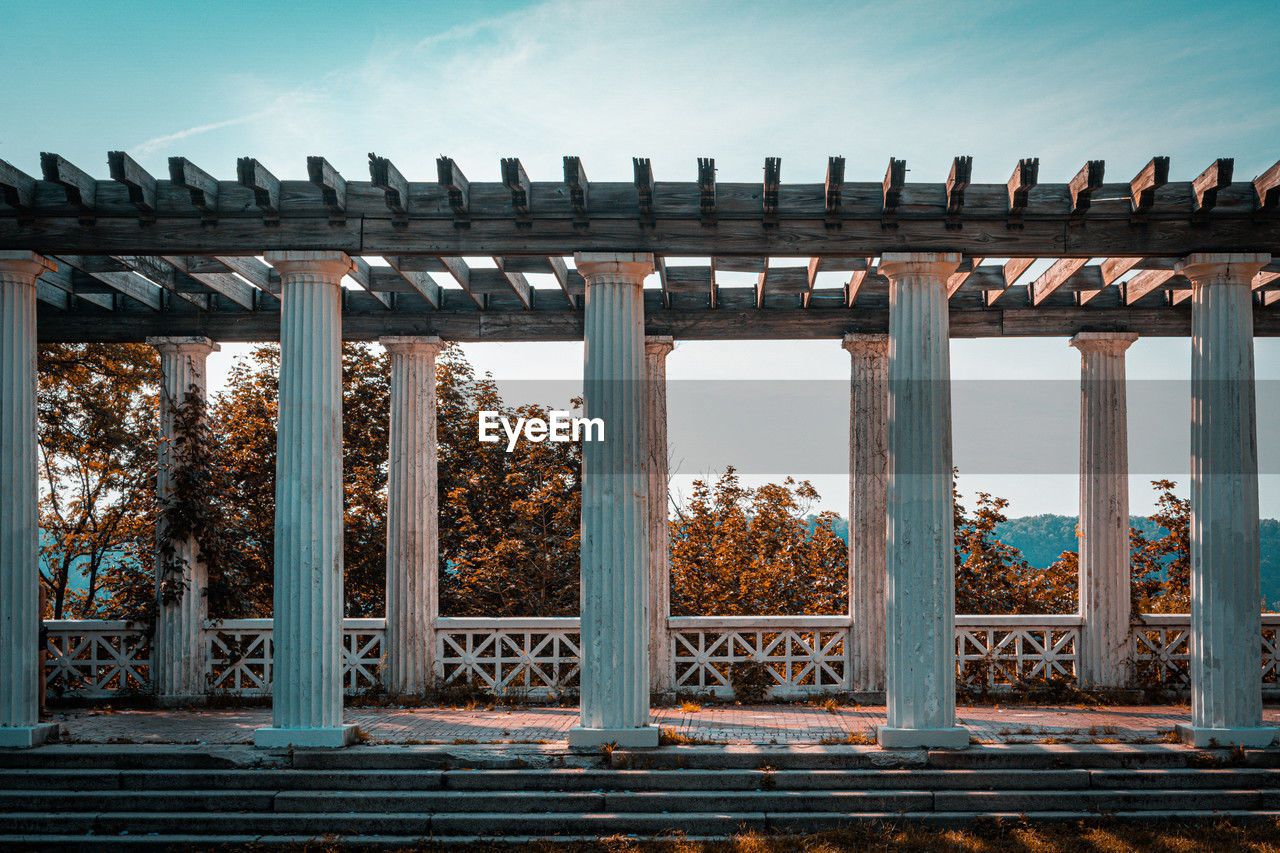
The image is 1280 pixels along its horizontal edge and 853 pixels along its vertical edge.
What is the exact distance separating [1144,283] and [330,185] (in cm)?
914

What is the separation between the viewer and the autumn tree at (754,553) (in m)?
19.9

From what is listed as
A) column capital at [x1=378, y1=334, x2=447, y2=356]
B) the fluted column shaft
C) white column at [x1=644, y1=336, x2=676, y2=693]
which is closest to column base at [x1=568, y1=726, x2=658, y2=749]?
white column at [x1=644, y1=336, x2=676, y2=693]

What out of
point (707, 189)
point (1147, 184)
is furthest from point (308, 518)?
point (1147, 184)

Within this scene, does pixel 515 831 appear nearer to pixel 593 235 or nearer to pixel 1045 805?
pixel 1045 805

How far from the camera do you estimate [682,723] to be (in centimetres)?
1056

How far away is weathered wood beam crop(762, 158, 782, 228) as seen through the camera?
8.89 metres

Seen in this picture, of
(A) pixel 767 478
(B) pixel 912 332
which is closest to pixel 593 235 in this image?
(B) pixel 912 332

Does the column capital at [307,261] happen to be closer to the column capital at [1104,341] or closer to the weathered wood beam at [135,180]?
the weathered wood beam at [135,180]

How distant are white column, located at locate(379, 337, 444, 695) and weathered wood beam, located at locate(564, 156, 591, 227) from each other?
3.98 m

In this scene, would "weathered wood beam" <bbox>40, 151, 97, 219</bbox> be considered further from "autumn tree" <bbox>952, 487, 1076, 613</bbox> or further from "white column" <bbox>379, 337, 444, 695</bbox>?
"autumn tree" <bbox>952, 487, 1076, 613</bbox>

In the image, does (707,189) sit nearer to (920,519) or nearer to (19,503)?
(920,519)

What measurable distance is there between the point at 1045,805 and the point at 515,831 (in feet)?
14.8

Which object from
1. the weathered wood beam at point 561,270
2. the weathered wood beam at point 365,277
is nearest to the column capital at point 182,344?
the weathered wood beam at point 365,277

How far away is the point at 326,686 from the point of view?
9078 mm
